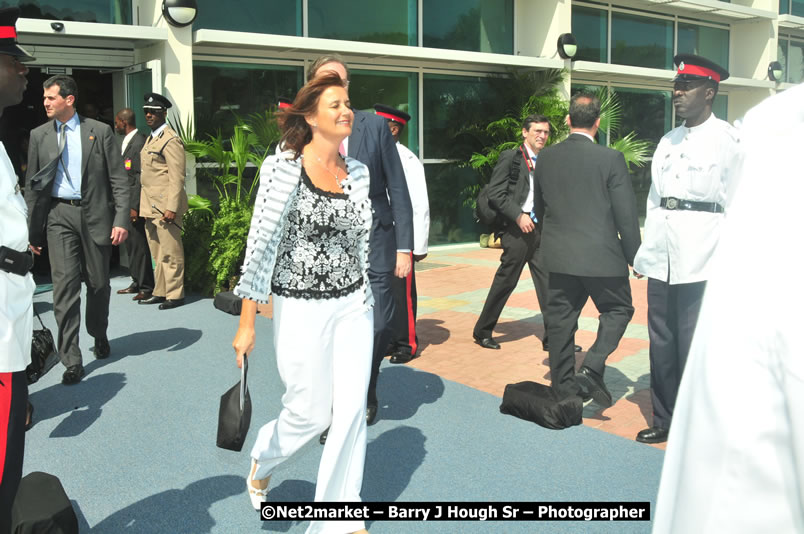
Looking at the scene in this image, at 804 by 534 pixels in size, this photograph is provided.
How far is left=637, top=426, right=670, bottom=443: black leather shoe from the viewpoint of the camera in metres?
4.67

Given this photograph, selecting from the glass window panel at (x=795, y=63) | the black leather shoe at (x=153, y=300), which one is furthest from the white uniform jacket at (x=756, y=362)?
the glass window panel at (x=795, y=63)

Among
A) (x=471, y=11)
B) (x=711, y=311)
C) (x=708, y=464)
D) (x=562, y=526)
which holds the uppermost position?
(x=471, y=11)

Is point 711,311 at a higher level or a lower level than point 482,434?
higher

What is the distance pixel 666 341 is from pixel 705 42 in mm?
16554

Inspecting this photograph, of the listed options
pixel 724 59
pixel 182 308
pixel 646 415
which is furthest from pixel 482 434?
pixel 724 59

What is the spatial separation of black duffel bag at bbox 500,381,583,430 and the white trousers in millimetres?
1920

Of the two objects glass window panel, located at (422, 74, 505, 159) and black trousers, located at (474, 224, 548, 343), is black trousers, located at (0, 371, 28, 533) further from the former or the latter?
glass window panel, located at (422, 74, 505, 159)

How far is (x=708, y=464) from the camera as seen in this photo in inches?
36.5

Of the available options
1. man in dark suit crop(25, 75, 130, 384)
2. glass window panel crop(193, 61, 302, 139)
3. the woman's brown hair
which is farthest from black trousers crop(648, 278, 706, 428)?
glass window panel crop(193, 61, 302, 139)

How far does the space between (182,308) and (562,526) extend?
6320 mm

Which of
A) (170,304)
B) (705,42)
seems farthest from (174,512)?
(705,42)

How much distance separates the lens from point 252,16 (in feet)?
38.3

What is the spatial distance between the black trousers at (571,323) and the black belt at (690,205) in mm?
757

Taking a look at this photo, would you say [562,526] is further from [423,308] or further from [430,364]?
[423,308]
